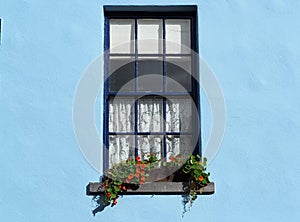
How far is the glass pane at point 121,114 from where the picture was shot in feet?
25.3

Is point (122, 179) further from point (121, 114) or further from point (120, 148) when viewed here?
point (121, 114)

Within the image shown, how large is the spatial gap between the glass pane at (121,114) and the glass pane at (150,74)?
0.72ft

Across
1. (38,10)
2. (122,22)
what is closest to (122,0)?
(122,22)

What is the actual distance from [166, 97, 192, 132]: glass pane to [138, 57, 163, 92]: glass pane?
0.74ft

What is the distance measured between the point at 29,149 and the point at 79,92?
2.64 ft

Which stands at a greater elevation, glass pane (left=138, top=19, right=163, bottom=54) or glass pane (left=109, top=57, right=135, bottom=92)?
glass pane (left=138, top=19, right=163, bottom=54)

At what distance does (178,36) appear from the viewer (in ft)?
26.1

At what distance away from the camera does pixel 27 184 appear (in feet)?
23.6

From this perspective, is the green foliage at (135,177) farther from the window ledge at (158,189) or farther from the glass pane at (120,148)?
the glass pane at (120,148)

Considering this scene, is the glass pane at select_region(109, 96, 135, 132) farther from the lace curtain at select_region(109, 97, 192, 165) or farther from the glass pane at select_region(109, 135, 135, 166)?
the glass pane at select_region(109, 135, 135, 166)

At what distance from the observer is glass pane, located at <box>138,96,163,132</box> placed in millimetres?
7730

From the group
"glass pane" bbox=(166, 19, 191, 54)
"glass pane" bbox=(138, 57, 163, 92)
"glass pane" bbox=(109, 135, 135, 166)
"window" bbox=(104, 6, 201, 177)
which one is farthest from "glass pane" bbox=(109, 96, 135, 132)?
"glass pane" bbox=(166, 19, 191, 54)

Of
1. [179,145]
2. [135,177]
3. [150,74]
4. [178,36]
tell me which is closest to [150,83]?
[150,74]

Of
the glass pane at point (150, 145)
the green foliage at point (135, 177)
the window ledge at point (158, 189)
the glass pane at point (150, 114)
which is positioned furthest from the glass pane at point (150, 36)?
the window ledge at point (158, 189)
